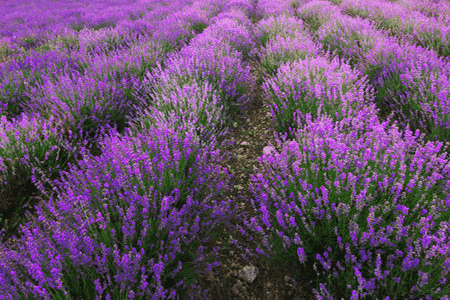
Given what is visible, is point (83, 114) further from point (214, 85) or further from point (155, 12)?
point (155, 12)

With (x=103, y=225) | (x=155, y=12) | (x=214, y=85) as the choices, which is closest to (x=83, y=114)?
(x=214, y=85)

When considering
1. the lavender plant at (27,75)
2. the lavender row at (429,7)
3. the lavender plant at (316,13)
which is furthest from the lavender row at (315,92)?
the lavender row at (429,7)

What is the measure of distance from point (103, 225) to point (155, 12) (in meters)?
9.06

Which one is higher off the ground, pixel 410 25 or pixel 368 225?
pixel 410 25

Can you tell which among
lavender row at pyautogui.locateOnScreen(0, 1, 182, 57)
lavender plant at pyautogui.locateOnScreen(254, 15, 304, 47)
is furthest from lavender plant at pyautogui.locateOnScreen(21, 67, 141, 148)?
lavender plant at pyautogui.locateOnScreen(254, 15, 304, 47)

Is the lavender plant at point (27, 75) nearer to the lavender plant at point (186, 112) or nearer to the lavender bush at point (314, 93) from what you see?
the lavender plant at point (186, 112)

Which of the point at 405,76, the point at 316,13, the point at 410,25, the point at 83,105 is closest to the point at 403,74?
the point at 405,76

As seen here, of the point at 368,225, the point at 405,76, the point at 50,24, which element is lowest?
the point at 368,225

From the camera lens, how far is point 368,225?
1342mm

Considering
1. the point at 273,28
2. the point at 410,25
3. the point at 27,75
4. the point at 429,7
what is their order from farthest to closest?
the point at 429,7 < the point at 273,28 < the point at 410,25 < the point at 27,75

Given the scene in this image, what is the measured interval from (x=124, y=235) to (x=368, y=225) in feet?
4.20

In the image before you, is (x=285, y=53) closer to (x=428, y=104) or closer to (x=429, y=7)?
(x=428, y=104)

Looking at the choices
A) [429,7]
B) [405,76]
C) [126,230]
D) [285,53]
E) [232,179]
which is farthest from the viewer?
[429,7]

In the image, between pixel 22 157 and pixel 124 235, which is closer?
pixel 124 235
